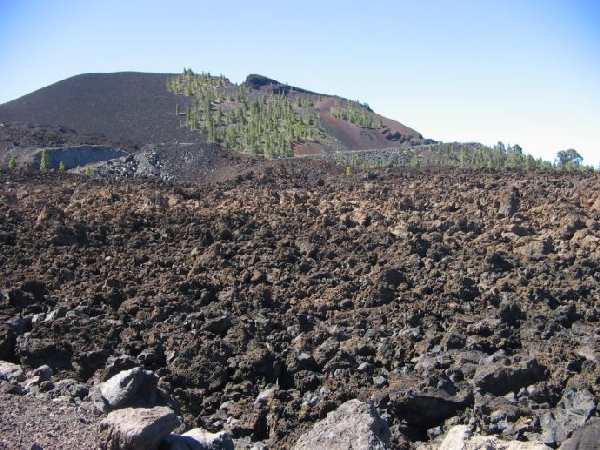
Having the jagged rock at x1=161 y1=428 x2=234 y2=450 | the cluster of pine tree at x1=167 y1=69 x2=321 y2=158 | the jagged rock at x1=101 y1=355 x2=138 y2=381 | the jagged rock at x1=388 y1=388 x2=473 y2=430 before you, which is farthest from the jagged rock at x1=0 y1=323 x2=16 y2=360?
the cluster of pine tree at x1=167 y1=69 x2=321 y2=158

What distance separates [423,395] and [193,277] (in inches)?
295

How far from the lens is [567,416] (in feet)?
27.6

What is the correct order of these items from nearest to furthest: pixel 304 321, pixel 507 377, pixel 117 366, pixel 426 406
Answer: pixel 426 406 < pixel 507 377 < pixel 117 366 < pixel 304 321

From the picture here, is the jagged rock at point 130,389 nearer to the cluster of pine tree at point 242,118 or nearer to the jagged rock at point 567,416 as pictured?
the jagged rock at point 567,416

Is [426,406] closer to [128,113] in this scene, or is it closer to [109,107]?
[128,113]

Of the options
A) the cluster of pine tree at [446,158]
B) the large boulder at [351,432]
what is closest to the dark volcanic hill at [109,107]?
the cluster of pine tree at [446,158]

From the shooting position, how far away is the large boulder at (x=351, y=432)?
7145mm

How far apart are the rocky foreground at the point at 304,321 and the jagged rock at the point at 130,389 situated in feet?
0.08

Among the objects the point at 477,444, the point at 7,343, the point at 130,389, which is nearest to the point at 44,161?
the point at 7,343

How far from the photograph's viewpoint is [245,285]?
14.8m

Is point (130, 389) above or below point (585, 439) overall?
below

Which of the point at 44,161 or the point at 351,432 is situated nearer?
the point at 351,432

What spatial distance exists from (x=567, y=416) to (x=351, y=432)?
3276 millimetres

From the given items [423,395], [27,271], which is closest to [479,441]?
[423,395]
